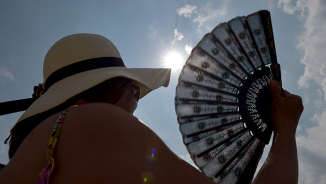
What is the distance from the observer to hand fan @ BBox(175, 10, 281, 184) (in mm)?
2143

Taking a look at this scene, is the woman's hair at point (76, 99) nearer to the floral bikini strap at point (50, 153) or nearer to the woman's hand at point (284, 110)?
the floral bikini strap at point (50, 153)

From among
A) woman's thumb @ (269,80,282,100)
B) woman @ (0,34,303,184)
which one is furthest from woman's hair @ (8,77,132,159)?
woman's thumb @ (269,80,282,100)

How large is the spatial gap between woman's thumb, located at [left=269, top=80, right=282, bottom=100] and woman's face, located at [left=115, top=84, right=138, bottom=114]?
1526mm

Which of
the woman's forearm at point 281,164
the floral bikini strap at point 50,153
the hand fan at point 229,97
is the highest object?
the hand fan at point 229,97

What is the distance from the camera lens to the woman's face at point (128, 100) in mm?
1521

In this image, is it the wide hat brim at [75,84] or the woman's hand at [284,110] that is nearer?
the wide hat brim at [75,84]

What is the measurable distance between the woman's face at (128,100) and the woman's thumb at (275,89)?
5.01 ft

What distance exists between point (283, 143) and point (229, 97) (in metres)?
1.08

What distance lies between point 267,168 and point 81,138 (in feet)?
3.99

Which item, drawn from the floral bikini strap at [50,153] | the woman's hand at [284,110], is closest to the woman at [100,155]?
the floral bikini strap at [50,153]

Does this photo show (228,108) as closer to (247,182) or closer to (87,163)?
(247,182)

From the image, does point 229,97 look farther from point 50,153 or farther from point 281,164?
point 50,153

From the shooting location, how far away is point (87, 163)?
30.2 inches

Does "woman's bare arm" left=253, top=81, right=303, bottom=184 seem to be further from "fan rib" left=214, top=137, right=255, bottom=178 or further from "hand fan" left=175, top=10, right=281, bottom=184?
"fan rib" left=214, top=137, right=255, bottom=178
